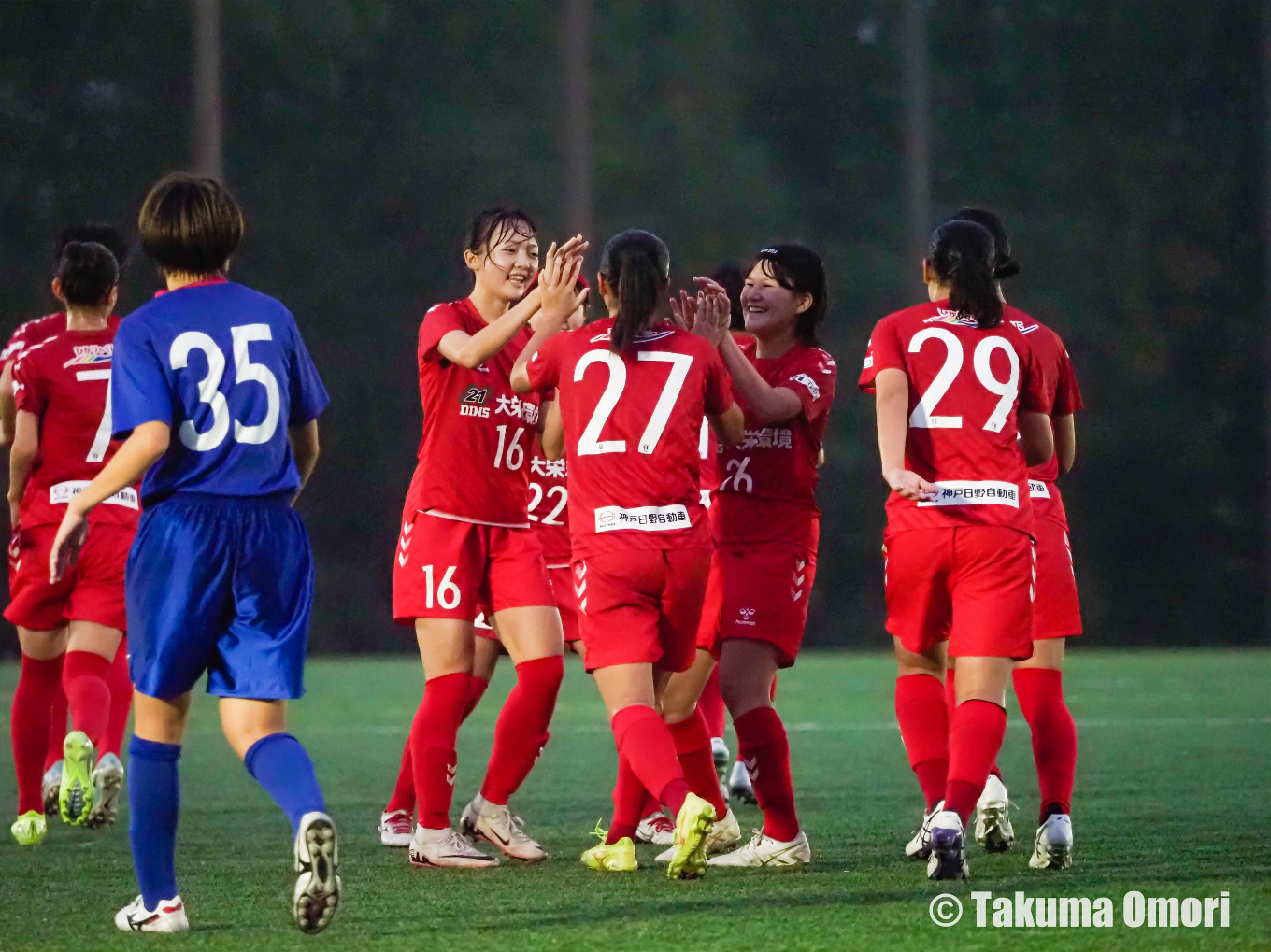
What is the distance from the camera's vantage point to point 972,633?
4.53 metres

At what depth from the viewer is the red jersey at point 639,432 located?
4.50 metres

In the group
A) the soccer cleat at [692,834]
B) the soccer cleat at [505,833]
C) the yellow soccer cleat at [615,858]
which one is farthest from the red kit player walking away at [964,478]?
the soccer cleat at [505,833]

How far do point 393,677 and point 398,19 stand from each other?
571 cm

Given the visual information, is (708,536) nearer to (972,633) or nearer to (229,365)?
(972,633)

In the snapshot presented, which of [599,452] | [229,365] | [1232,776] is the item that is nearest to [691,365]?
[599,452]

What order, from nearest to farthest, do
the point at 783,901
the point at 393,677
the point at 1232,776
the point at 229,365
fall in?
the point at 229,365
the point at 783,901
the point at 1232,776
the point at 393,677

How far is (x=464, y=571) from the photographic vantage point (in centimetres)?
506

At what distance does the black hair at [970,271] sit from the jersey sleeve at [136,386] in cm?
197

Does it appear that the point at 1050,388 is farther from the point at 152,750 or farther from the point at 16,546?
the point at 16,546

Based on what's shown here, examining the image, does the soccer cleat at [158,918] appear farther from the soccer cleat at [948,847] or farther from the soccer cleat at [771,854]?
the soccer cleat at [948,847]

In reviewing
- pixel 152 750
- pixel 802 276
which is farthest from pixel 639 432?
pixel 152 750

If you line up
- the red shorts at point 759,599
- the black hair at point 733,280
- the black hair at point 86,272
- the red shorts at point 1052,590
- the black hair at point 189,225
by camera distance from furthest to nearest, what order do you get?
1. the black hair at point 733,280
2. the black hair at point 86,272
3. the red shorts at point 1052,590
4. the red shorts at point 759,599
5. the black hair at point 189,225

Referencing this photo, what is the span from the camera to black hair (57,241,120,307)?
5.77 meters
